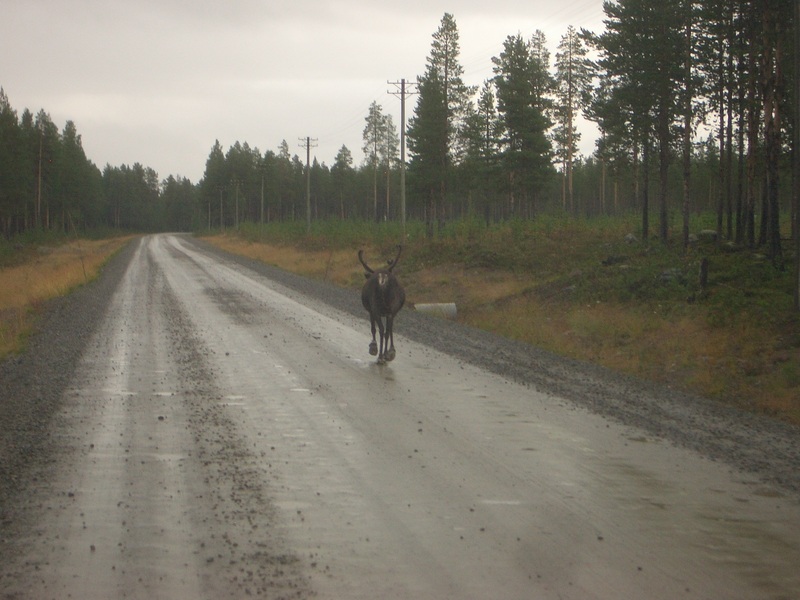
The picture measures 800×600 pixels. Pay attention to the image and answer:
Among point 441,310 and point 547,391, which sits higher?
point 441,310

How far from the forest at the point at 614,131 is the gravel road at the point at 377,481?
12.6 meters

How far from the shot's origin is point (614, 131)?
34875mm

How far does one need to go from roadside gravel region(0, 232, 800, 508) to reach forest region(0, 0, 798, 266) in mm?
9315

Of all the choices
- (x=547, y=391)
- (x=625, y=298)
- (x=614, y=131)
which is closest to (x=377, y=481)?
(x=547, y=391)

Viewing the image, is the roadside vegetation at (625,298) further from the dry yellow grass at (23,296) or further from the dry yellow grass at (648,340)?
the dry yellow grass at (23,296)

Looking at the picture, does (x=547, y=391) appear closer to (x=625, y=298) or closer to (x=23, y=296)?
(x=625, y=298)

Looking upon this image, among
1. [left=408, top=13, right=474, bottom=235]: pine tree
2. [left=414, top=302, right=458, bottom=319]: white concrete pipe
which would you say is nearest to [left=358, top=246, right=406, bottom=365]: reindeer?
[left=414, top=302, right=458, bottom=319]: white concrete pipe

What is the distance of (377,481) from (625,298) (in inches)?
637

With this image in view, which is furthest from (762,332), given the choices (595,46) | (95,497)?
(595,46)

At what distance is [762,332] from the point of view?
16062 millimetres

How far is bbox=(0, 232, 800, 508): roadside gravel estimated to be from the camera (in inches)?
309

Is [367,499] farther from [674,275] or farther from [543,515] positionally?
[674,275]

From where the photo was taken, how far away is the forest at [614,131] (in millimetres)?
26750

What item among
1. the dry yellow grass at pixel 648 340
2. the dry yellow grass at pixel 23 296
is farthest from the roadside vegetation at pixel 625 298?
the dry yellow grass at pixel 23 296
